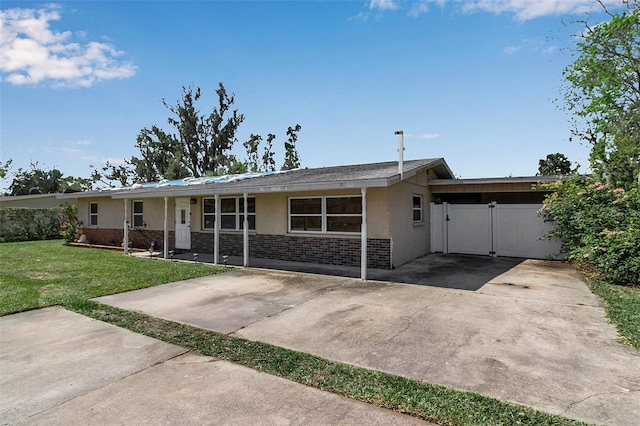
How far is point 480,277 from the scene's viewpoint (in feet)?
28.0

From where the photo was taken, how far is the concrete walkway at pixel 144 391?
9.36ft

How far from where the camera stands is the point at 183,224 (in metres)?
14.2

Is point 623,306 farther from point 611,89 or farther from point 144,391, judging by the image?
point 611,89

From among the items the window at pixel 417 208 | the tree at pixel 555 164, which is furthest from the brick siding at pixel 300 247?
the tree at pixel 555 164

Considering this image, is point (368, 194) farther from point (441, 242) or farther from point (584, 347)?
point (584, 347)

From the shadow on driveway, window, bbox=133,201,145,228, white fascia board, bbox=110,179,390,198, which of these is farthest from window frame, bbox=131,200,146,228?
the shadow on driveway

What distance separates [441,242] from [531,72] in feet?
22.1

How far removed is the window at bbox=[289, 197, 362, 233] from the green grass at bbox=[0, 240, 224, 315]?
299 cm

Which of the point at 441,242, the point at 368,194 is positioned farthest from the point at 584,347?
the point at 441,242

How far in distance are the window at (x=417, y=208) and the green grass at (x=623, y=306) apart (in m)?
4.98

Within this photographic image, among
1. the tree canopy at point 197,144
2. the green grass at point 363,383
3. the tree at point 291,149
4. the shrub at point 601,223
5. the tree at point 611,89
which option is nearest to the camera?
the green grass at point 363,383

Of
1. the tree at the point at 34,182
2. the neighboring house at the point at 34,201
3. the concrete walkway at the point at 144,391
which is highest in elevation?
the tree at the point at 34,182

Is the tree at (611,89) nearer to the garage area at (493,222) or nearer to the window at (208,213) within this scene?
the garage area at (493,222)

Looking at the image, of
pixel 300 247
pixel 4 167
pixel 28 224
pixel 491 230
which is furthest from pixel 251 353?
pixel 4 167
